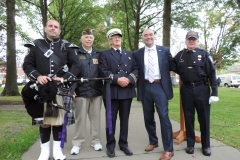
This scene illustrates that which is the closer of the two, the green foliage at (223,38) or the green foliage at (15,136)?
the green foliage at (15,136)

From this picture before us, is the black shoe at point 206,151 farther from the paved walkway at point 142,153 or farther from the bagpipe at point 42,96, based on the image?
the bagpipe at point 42,96

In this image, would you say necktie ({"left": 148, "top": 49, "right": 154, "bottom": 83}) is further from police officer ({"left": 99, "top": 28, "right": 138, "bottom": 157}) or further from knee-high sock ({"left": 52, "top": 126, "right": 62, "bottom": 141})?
knee-high sock ({"left": 52, "top": 126, "right": 62, "bottom": 141})

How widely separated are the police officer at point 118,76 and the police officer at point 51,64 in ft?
1.80

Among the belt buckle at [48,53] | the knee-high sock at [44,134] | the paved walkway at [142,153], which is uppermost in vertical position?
the belt buckle at [48,53]

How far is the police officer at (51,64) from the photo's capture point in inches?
138

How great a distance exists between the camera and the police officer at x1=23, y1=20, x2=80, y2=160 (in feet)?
11.5

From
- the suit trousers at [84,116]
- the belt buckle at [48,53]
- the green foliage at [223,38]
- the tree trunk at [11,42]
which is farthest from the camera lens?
the green foliage at [223,38]

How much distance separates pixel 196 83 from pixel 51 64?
2.38m

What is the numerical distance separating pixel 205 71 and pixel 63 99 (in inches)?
95.0

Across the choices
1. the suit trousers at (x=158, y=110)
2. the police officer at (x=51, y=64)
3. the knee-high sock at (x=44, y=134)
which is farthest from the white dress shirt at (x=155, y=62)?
the knee-high sock at (x=44, y=134)

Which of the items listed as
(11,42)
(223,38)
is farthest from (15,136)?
(223,38)

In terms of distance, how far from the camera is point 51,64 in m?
3.53

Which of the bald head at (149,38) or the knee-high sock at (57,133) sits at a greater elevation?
the bald head at (149,38)

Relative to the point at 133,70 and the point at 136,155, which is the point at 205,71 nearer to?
the point at 133,70
